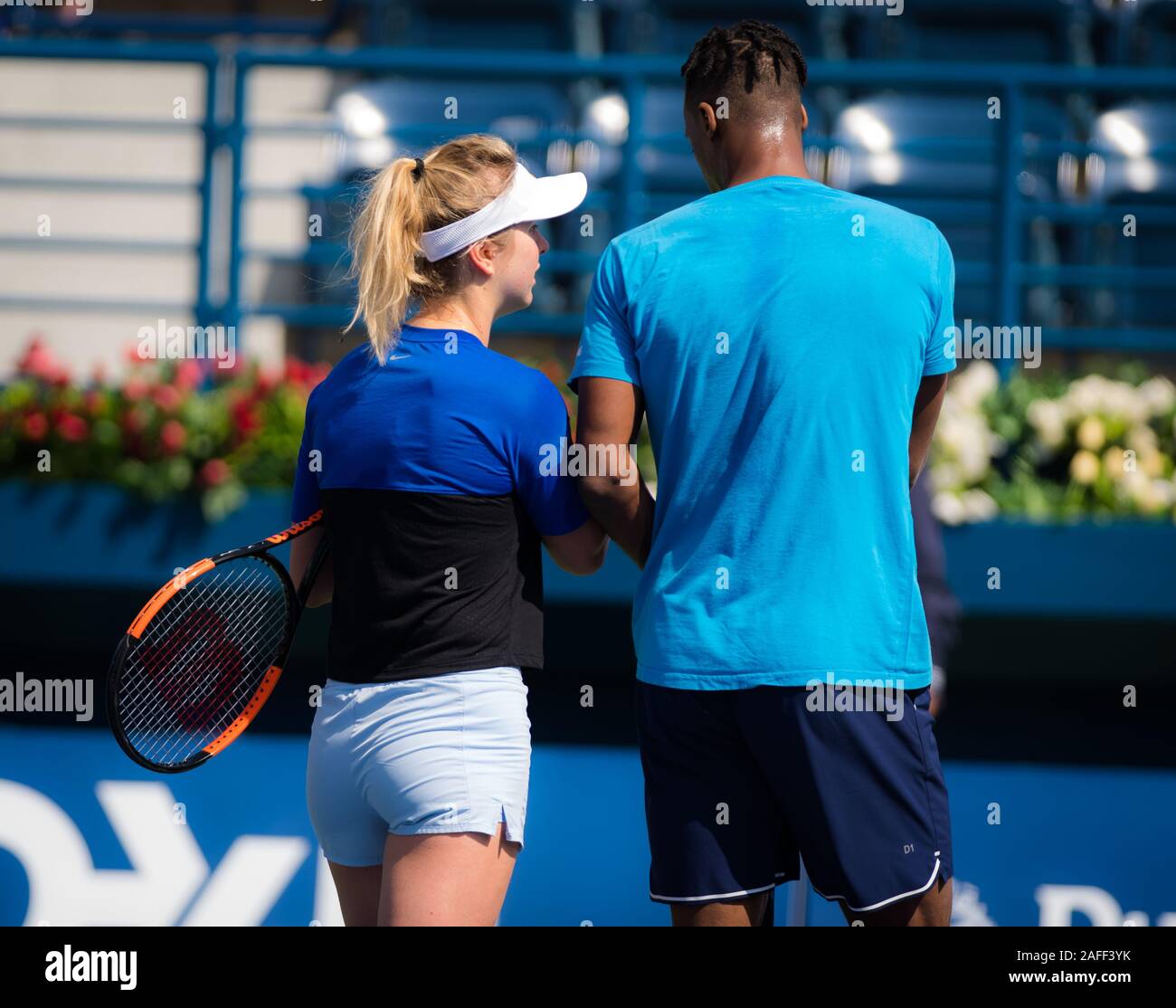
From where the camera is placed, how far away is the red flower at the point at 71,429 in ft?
14.3

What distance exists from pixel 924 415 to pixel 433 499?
35.9 inches

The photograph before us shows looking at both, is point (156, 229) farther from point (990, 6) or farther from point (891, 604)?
point (891, 604)

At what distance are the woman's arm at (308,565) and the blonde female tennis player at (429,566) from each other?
143 mm

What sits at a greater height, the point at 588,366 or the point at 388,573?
the point at 588,366

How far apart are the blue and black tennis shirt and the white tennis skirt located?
1.6 inches

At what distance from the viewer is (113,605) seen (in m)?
4.51

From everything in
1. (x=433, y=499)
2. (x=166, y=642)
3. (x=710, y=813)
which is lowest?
(x=710, y=813)

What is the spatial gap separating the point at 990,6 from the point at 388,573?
20.8 feet

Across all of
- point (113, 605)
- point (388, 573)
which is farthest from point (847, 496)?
point (113, 605)

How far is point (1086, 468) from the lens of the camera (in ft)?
13.9
